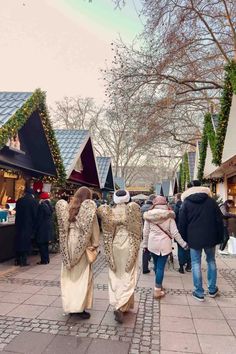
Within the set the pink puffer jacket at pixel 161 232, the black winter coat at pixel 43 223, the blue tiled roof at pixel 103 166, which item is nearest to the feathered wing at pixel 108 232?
the pink puffer jacket at pixel 161 232

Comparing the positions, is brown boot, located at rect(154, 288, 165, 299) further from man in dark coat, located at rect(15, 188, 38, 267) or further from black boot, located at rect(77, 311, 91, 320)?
man in dark coat, located at rect(15, 188, 38, 267)

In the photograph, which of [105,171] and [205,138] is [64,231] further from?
[105,171]

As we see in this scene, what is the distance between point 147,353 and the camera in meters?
3.64

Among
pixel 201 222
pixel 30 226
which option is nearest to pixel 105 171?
pixel 30 226

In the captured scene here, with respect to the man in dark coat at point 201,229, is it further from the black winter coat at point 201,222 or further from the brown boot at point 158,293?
the brown boot at point 158,293

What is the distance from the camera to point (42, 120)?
30.0ft

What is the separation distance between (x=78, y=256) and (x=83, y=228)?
1.21ft

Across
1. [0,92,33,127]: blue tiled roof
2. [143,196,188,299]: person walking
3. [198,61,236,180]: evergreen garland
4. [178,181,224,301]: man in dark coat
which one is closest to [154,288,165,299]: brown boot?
[143,196,188,299]: person walking

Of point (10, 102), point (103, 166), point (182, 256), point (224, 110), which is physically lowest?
point (182, 256)

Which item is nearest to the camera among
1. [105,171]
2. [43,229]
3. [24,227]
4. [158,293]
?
[158,293]

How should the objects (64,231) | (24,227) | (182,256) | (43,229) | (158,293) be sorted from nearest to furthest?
(64,231), (158,293), (182,256), (24,227), (43,229)

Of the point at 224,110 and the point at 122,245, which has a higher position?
the point at 224,110

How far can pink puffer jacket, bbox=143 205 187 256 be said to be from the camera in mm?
5715

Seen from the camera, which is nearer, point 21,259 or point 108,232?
point 108,232
